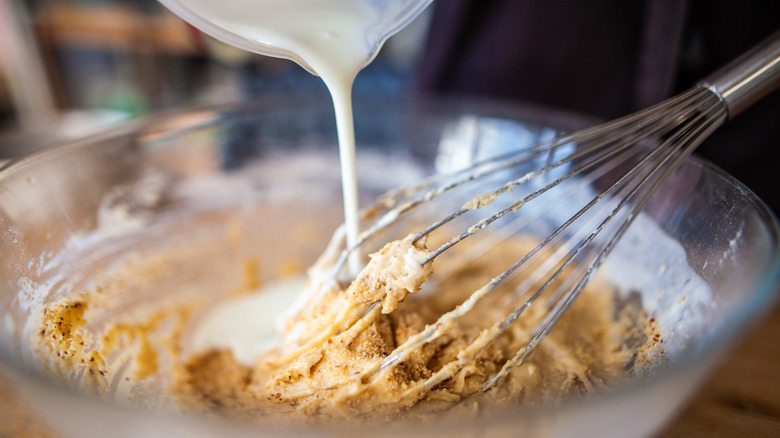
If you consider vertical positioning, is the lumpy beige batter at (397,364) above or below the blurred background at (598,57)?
below

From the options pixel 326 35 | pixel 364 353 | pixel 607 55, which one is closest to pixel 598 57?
pixel 607 55

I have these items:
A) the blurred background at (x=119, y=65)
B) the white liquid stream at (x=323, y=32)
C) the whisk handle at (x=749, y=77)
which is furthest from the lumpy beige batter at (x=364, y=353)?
the blurred background at (x=119, y=65)

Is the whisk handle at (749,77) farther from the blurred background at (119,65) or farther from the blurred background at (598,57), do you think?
the blurred background at (119,65)

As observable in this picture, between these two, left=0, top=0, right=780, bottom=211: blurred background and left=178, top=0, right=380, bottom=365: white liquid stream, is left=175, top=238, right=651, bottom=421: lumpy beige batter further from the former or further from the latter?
left=0, top=0, right=780, bottom=211: blurred background

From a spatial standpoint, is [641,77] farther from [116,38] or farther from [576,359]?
[116,38]

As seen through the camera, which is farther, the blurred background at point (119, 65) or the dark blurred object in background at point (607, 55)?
the blurred background at point (119, 65)


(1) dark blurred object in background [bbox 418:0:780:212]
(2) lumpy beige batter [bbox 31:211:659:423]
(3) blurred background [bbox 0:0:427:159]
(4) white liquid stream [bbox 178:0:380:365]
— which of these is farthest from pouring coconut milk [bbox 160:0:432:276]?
(3) blurred background [bbox 0:0:427:159]

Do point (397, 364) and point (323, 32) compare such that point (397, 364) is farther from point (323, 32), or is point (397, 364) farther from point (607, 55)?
point (607, 55)
